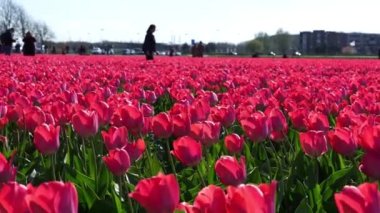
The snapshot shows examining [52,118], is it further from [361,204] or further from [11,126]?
[361,204]

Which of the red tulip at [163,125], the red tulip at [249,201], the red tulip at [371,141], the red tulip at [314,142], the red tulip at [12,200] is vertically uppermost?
the red tulip at [249,201]

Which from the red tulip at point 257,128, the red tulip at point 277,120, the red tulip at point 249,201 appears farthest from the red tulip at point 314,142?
the red tulip at point 249,201

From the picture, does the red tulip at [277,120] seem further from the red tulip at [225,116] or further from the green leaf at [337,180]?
the green leaf at [337,180]

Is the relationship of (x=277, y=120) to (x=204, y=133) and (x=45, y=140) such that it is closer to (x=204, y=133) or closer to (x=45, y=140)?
(x=204, y=133)

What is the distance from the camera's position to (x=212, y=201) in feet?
2.95

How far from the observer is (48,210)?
0.88 meters

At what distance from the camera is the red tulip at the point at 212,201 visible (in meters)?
0.88

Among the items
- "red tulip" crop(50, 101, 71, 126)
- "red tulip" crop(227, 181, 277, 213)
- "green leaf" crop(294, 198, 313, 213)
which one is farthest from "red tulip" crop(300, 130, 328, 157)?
"red tulip" crop(227, 181, 277, 213)

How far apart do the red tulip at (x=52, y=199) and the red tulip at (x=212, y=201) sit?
19 centimetres

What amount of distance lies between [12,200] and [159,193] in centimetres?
24

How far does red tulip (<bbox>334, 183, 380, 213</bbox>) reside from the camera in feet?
2.90

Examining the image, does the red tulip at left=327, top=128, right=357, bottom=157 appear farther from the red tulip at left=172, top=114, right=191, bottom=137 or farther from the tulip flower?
the tulip flower

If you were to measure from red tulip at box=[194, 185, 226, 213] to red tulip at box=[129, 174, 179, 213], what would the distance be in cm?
10

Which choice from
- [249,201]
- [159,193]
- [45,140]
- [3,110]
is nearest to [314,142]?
[45,140]
